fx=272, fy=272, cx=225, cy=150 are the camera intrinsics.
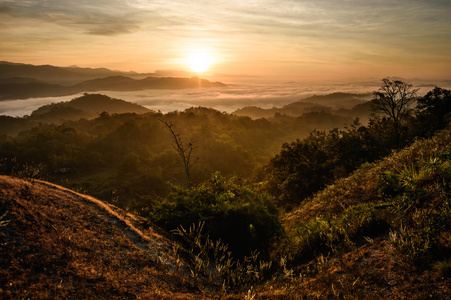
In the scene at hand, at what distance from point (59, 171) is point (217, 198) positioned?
1673 inches

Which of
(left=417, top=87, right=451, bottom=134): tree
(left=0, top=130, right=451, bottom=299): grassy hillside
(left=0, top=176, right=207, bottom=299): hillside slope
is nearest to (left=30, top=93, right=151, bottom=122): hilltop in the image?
(left=417, top=87, right=451, bottom=134): tree

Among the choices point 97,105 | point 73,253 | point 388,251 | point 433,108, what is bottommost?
point 73,253

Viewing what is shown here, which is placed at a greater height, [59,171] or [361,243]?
[361,243]

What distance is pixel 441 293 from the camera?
4906 millimetres

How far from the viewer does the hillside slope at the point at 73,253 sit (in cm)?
538

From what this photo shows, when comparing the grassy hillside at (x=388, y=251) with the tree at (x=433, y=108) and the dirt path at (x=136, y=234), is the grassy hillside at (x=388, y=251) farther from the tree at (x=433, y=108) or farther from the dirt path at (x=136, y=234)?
the tree at (x=433, y=108)

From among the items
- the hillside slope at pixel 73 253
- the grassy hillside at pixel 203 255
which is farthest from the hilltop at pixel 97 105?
the grassy hillside at pixel 203 255

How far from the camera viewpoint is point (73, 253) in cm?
652

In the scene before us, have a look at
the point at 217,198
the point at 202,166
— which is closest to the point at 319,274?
the point at 217,198

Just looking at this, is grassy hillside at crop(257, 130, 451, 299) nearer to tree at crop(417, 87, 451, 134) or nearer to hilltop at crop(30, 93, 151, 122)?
tree at crop(417, 87, 451, 134)

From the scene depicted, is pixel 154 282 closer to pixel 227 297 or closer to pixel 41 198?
pixel 227 297

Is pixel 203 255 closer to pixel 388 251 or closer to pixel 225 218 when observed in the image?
pixel 225 218

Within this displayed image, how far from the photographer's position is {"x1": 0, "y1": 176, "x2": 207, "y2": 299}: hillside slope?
17.7 feet

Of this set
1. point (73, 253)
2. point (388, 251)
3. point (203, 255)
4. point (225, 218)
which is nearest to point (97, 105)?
point (225, 218)
